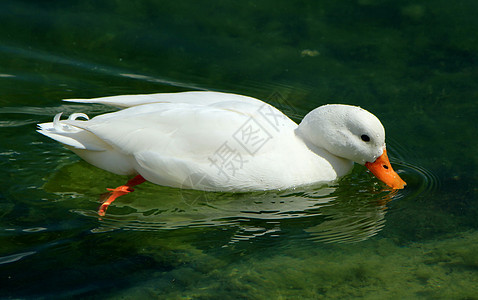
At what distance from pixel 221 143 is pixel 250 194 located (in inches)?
22.1

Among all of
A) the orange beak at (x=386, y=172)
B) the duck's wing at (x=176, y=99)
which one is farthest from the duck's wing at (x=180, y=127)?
the orange beak at (x=386, y=172)

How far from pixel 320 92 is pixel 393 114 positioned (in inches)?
31.6

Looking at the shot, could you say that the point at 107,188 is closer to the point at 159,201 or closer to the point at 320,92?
the point at 159,201

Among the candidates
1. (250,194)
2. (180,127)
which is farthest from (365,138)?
(180,127)

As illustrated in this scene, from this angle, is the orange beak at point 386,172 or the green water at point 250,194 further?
the orange beak at point 386,172

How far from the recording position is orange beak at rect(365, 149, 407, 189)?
5477 millimetres

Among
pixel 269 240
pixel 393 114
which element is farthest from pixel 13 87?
pixel 393 114

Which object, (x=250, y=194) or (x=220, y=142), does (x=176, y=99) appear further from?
(x=250, y=194)

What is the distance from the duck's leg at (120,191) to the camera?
5196mm

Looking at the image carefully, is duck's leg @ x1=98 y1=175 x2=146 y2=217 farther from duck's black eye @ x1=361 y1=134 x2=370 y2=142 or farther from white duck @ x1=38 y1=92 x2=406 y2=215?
duck's black eye @ x1=361 y1=134 x2=370 y2=142

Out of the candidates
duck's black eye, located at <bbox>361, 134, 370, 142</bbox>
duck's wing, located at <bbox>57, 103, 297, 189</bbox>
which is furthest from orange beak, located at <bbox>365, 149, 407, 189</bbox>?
duck's wing, located at <bbox>57, 103, 297, 189</bbox>

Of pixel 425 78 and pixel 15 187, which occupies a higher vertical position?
pixel 425 78

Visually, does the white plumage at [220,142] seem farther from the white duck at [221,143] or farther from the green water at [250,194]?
the green water at [250,194]

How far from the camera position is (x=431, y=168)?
580 cm
